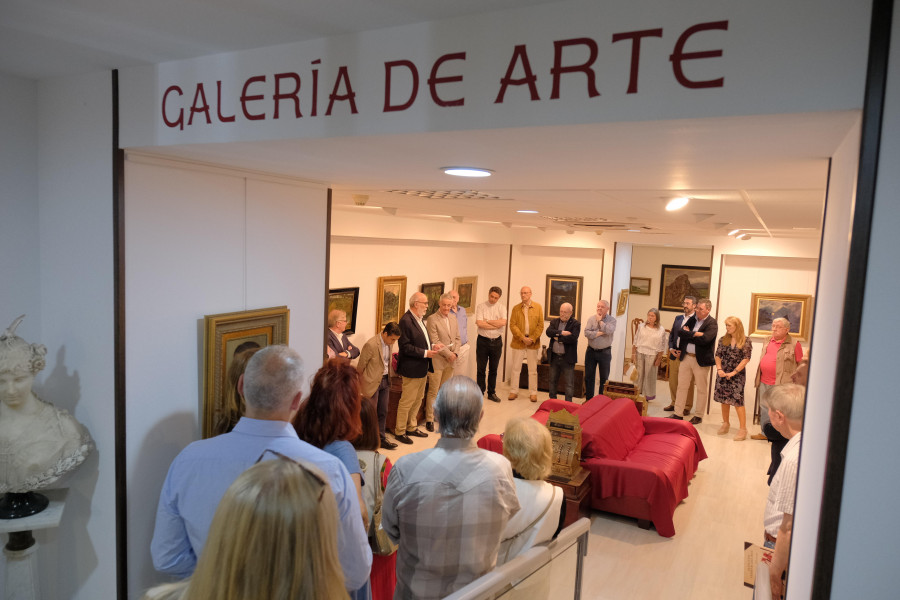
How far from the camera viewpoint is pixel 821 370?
1.73 m

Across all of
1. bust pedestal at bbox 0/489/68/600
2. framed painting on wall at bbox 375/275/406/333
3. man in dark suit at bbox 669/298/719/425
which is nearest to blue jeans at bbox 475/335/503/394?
framed painting on wall at bbox 375/275/406/333

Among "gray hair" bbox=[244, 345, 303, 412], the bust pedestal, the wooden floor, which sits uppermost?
"gray hair" bbox=[244, 345, 303, 412]

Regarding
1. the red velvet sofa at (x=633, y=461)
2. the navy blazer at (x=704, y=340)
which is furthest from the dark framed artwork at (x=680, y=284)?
the red velvet sofa at (x=633, y=461)

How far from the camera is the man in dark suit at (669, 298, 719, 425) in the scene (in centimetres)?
921

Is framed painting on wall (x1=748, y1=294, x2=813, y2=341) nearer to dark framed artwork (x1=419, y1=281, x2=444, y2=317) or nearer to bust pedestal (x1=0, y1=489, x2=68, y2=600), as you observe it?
dark framed artwork (x1=419, y1=281, x2=444, y2=317)

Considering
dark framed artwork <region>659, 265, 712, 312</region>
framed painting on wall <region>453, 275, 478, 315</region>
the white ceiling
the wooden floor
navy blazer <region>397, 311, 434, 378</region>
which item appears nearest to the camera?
the white ceiling

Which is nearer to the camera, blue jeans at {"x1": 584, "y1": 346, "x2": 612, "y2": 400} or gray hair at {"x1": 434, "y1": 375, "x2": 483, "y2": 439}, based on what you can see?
gray hair at {"x1": 434, "y1": 375, "x2": 483, "y2": 439}

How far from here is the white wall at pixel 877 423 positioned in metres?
1.33

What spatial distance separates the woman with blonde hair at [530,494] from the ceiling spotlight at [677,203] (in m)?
1.86

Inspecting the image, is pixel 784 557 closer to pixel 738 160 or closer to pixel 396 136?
pixel 738 160

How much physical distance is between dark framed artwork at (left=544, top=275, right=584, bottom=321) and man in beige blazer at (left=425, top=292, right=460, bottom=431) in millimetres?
3862

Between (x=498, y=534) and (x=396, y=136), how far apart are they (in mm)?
1727

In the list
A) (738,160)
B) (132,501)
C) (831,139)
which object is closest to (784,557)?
(738,160)

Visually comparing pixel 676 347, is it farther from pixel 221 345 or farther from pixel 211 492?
pixel 211 492
